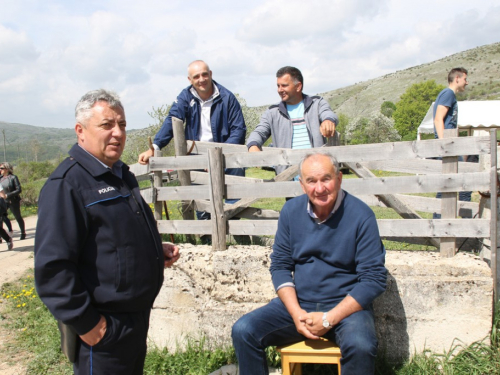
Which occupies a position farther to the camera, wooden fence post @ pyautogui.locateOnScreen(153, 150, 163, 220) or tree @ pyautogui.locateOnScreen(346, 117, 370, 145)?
tree @ pyautogui.locateOnScreen(346, 117, 370, 145)

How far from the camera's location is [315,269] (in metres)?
2.87

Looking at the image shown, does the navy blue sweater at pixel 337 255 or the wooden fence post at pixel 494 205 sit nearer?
the navy blue sweater at pixel 337 255

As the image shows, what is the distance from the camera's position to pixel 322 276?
285cm

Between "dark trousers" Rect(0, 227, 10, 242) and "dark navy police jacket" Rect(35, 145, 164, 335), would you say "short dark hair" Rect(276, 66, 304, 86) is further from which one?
"dark trousers" Rect(0, 227, 10, 242)

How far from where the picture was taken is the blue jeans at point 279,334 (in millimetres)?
2578

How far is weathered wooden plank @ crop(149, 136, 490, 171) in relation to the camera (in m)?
3.26

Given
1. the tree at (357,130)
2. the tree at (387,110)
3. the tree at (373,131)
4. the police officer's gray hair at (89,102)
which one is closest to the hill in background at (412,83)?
the tree at (387,110)

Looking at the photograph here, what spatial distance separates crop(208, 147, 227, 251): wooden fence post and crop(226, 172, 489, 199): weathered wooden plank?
411 millimetres

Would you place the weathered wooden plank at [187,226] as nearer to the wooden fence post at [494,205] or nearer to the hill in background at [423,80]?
the wooden fence post at [494,205]

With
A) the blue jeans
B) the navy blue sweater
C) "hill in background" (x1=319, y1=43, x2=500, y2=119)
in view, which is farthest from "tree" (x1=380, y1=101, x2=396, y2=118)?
the blue jeans

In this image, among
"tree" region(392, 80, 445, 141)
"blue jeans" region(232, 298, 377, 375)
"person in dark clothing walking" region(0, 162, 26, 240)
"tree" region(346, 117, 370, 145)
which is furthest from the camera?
"tree" region(392, 80, 445, 141)

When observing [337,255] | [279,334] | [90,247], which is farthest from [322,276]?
[90,247]

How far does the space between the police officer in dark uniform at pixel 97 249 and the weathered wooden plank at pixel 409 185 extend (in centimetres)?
174

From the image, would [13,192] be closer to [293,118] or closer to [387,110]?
[293,118]
